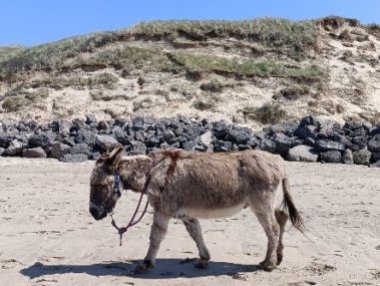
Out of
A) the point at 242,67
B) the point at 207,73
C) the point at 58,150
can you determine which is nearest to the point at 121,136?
the point at 58,150

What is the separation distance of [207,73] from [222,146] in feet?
34.8

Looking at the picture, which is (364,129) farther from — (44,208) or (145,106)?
(44,208)

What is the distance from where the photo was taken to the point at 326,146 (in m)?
19.1

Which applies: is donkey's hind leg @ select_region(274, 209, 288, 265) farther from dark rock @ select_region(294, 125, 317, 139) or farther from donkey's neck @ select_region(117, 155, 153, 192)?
dark rock @ select_region(294, 125, 317, 139)

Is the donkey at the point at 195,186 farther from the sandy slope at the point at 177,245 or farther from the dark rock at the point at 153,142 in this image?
the dark rock at the point at 153,142

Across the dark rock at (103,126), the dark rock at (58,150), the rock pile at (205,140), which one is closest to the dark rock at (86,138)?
the rock pile at (205,140)

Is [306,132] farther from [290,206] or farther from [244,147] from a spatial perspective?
[290,206]

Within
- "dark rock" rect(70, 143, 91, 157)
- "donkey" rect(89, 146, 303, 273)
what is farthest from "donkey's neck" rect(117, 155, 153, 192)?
"dark rock" rect(70, 143, 91, 157)

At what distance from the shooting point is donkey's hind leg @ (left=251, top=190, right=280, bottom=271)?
736 centimetres

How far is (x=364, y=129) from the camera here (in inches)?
826

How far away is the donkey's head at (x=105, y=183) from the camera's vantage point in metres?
7.50

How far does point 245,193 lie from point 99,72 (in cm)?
2384

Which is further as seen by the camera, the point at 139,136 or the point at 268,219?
the point at 139,136

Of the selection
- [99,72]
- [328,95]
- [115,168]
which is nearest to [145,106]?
[99,72]
